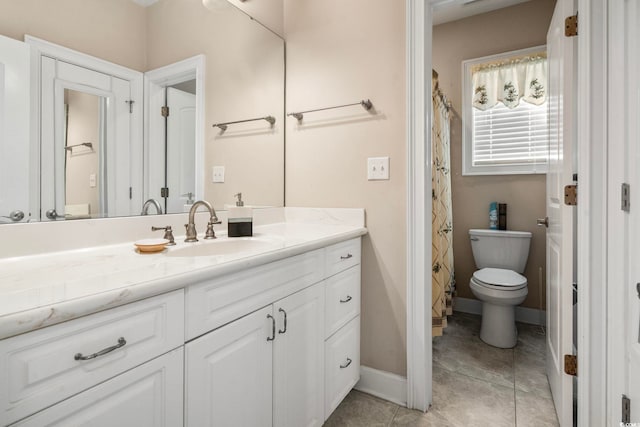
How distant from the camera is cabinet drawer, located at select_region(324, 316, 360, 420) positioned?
136cm

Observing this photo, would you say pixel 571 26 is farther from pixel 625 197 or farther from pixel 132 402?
pixel 132 402

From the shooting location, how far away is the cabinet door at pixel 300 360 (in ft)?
3.57

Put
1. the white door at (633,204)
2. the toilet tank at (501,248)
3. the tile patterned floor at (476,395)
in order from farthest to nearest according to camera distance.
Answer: the toilet tank at (501,248), the tile patterned floor at (476,395), the white door at (633,204)

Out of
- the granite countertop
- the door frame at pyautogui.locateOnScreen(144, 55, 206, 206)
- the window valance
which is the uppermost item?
the window valance

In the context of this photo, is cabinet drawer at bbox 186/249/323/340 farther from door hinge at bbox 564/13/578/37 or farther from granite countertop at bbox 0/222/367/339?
door hinge at bbox 564/13/578/37

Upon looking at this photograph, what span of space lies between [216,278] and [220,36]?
4.40 feet

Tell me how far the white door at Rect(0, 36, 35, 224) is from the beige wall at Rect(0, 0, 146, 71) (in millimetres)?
61

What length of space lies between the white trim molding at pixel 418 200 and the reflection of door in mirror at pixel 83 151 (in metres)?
1.29

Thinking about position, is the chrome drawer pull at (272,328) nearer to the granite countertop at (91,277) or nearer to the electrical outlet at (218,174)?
the granite countertop at (91,277)

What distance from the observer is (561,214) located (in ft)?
4.62

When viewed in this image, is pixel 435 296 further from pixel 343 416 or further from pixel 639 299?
pixel 639 299

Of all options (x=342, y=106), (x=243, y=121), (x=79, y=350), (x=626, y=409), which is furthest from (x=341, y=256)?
(x=626, y=409)

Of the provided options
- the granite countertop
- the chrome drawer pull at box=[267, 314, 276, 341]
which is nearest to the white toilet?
the granite countertop

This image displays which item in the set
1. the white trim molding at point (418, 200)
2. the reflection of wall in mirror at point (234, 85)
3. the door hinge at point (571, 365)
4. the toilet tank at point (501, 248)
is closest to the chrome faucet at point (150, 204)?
the reflection of wall in mirror at point (234, 85)
